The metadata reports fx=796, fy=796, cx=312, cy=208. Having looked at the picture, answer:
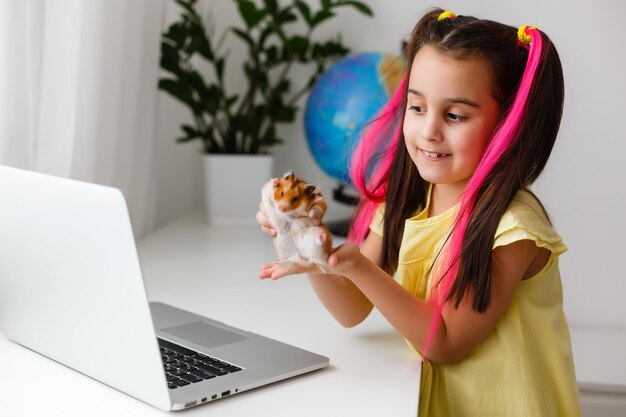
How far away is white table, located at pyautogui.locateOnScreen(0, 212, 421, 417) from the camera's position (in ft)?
2.34

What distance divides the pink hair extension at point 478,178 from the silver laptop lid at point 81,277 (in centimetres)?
32

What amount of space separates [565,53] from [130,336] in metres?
1.19

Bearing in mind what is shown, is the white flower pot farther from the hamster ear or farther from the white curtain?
the hamster ear

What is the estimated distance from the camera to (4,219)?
29.9 inches

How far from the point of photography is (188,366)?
0.80 metres

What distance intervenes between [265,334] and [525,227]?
33 cm

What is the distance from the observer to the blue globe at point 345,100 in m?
1.52

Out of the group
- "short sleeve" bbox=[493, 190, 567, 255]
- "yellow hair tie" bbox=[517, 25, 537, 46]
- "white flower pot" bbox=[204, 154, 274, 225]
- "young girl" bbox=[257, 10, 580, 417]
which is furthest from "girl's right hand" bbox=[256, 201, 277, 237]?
"white flower pot" bbox=[204, 154, 274, 225]

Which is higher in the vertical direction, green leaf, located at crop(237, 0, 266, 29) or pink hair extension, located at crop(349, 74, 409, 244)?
green leaf, located at crop(237, 0, 266, 29)

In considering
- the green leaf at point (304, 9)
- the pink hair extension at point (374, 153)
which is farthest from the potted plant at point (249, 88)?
the pink hair extension at point (374, 153)

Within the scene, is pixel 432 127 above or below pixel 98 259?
above

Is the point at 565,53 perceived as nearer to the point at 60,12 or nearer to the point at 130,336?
→ the point at 60,12

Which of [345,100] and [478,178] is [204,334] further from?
[345,100]

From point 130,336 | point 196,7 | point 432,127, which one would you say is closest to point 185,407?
point 130,336
